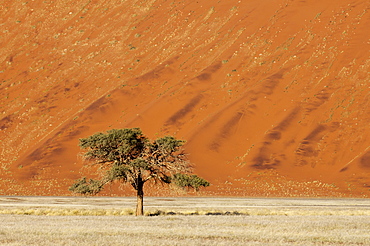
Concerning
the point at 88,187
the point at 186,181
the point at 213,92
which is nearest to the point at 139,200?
the point at 186,181

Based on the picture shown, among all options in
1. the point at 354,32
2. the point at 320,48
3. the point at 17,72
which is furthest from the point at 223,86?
the point at 17,72

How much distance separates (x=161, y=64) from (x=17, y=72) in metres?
34.2

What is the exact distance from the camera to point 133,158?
4016cm

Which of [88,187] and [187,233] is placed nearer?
[187,233]

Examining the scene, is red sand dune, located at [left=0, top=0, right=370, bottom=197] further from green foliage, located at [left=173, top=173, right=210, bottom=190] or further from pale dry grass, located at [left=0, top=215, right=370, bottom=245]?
pale dry grass, located at [left=0, top=215, right=370, bottom=245]

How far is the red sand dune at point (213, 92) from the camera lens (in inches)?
3044

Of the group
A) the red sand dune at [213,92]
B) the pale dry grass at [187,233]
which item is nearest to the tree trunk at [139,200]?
the pale dry grass at [187,233]

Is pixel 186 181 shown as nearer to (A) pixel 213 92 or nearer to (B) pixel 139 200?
(B) pixel 139 200

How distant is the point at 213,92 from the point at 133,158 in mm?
53191

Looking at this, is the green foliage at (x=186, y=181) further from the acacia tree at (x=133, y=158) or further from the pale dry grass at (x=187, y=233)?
the pale dry grass at (x=187, y=233)

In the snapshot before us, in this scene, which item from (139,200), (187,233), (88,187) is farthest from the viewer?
(88,187)

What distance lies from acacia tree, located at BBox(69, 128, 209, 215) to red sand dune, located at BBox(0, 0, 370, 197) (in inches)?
914

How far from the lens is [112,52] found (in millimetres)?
112688

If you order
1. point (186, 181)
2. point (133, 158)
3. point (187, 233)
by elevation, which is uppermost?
point (133, 158)
